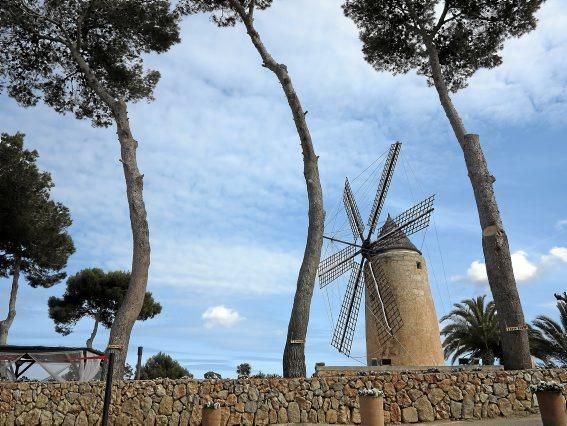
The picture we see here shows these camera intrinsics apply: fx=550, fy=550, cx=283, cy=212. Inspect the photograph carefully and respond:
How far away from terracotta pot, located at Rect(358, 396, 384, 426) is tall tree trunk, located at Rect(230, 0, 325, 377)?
2.33m

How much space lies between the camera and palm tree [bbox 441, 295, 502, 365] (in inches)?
950

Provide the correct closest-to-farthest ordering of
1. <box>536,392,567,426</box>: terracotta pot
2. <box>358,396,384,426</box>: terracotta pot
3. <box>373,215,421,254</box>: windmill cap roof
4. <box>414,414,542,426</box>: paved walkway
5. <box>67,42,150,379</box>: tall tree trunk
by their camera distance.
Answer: <box>536,392,567,426</box>: terracotta pot, <box>358,396,384,426</box>: terracotta pot, <box>414,414,542,426</box>: paved walkway, <box>67,42,150,379</box>: tall tree trunk, <box>373,215,421,254</box>: windmill cap roof

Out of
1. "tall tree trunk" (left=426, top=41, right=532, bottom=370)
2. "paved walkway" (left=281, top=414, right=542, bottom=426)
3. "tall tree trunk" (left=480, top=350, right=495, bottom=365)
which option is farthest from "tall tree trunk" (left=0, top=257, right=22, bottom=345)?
"tall tree trunk" (left=480, top=350, right=495, bottom=365)

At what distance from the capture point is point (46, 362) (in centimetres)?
1202

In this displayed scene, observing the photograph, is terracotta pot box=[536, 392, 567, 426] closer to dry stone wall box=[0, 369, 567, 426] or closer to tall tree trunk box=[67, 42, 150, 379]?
dry stone wall box=[0, 369, 567, 426]

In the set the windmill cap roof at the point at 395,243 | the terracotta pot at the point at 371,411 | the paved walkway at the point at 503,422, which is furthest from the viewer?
the windmill cap roof at the point at 395,243

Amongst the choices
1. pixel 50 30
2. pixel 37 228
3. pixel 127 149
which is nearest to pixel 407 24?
pixel 127 149

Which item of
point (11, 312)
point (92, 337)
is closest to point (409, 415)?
point (11, 312)

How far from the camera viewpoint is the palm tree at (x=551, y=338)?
1950 centimetres

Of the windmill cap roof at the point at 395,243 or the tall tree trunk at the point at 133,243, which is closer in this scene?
the tall tree trunk at the point at 133,243

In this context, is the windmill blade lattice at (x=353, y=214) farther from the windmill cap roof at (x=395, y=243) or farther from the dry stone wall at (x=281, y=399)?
the dry stone wall at (x=281, y=399)

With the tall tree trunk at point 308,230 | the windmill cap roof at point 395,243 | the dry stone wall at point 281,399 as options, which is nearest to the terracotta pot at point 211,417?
the dry stone wall at point 281,399

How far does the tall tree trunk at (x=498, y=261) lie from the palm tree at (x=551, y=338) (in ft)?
31.6

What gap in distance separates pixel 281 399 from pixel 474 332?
53.6 ft
